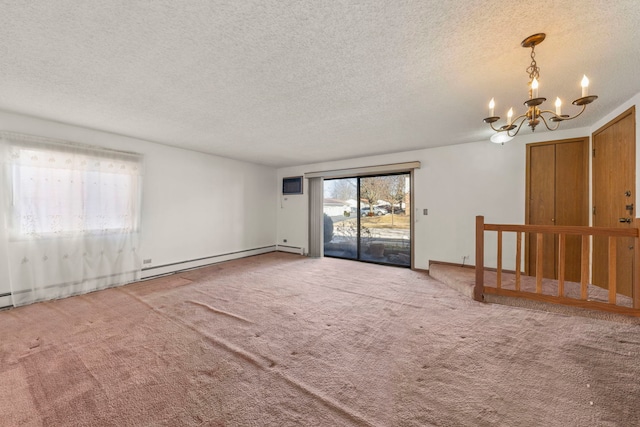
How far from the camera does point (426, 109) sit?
9.02 ft

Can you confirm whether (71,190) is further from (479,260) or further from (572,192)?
(572,192)

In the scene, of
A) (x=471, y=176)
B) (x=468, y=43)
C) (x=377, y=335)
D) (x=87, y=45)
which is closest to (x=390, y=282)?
(x=377, y=335)

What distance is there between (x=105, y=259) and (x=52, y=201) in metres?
1.00

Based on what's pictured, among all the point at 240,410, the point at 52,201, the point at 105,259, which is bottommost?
the point at 240,410

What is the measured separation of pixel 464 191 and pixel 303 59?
3654 millimetres

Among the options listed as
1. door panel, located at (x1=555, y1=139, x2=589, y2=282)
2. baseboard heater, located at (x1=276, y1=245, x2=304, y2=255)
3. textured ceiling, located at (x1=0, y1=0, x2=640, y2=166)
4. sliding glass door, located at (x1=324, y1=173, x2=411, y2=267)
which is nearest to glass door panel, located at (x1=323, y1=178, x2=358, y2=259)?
sliding glass door, located at (x1=324, y1=173, x2=411, y2=267)

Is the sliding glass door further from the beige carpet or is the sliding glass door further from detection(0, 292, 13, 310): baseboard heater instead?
detection(0, 292, 13, 310): baseboard heater

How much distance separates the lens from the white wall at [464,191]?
150 inches

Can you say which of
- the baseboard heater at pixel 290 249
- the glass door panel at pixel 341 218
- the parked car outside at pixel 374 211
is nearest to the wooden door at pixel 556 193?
the parked car outside at pixel 374 211

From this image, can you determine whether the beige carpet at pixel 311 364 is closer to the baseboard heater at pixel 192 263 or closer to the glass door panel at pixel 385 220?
the baseboard heater at pixel 192 263

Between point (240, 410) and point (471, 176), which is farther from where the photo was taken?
point (471, 176)

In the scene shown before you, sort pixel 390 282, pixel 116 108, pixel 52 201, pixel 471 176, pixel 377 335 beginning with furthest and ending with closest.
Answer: pixel 471 176, pixel 390 282, pixel 52 201, pixel 116 108, pixel 377 335

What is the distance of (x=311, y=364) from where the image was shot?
182 cm

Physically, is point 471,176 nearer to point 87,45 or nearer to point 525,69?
point 525,69
